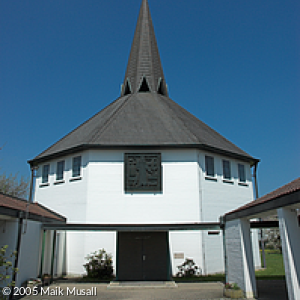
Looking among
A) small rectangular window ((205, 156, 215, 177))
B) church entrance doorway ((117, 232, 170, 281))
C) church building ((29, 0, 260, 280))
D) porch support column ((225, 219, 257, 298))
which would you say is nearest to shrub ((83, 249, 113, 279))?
church building ((29, 0, 260, 280))

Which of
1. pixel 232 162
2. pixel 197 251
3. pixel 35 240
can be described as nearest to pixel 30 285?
pixel 35 240

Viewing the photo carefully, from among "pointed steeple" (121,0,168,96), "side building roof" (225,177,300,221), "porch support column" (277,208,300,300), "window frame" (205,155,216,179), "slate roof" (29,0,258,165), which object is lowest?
"porch support column" (277,208,300,300)

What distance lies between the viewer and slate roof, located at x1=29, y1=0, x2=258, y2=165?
20.0 m

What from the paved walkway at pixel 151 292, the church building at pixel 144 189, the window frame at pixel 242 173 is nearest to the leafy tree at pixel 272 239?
the church building at pixel 144 189

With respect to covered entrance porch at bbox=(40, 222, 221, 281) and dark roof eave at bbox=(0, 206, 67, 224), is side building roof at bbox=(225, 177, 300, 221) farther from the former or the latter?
dark roof eave at bbox=(0, 206, 67, 224)

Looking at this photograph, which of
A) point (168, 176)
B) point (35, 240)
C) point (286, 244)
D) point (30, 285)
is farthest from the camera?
point (168, 176)

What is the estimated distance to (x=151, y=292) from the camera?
13.7 meters

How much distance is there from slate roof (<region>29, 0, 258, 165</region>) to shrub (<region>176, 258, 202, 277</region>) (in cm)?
681

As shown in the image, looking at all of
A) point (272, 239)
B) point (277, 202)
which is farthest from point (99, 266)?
point (272, 239)

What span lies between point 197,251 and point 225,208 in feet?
11.8

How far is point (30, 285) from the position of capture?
12906mm

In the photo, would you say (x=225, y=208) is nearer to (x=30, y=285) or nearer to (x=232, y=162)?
(x=232, y=162)

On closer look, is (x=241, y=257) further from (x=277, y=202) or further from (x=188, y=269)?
(x=188, y=269)

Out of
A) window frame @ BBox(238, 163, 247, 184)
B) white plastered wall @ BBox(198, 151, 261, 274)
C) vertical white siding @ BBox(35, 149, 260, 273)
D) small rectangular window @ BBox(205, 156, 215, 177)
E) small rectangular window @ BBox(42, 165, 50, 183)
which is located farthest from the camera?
window frame @ BBox(238, 163, 247, 184)
